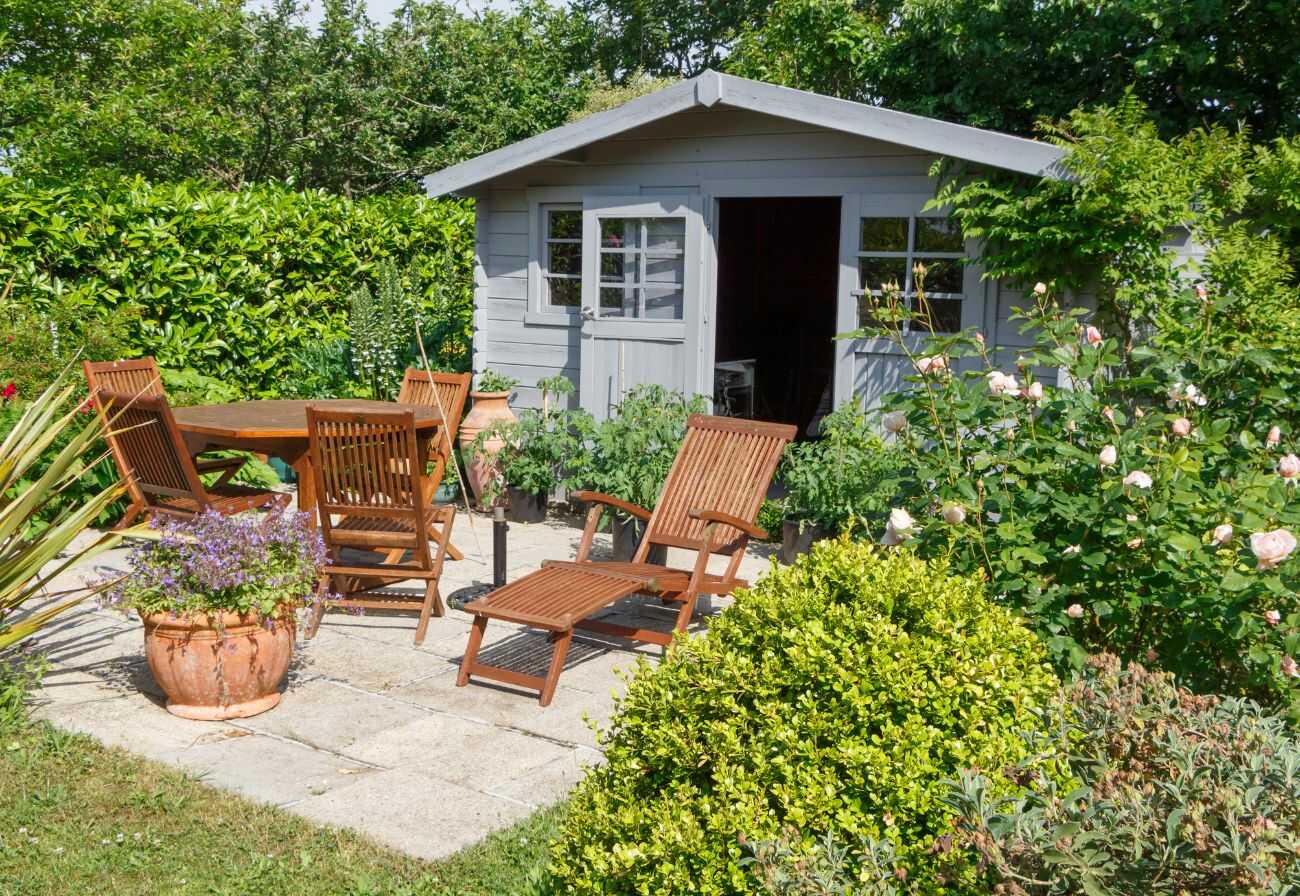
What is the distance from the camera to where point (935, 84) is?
1334 centimetres

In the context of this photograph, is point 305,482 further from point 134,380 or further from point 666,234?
point 666,234

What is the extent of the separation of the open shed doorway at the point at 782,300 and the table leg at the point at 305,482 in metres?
5.49

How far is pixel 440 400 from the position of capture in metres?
7.84

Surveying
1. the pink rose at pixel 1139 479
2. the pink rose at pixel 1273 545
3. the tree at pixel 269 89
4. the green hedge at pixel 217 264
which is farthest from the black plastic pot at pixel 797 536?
the tree at pixel 269 89

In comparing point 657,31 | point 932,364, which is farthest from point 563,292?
point 657,31

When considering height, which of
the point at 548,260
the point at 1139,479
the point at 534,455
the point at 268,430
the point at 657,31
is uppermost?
the point at 657,31

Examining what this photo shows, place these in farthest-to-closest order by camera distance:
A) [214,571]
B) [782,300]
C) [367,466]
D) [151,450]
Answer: [782,300]
[151,450]
[367,466]
[214,571]

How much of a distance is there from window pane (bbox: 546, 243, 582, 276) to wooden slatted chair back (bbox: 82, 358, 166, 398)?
3113 mm

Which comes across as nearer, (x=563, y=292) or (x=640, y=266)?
(x=640, y=266)

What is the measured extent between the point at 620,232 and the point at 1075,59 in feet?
19.9

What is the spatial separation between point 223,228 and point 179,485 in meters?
4.93

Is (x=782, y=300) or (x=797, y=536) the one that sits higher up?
(x=782, y=300)

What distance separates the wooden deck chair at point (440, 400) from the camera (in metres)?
7.43

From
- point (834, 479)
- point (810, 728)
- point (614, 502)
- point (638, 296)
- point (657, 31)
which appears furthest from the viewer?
point (657, 31)
